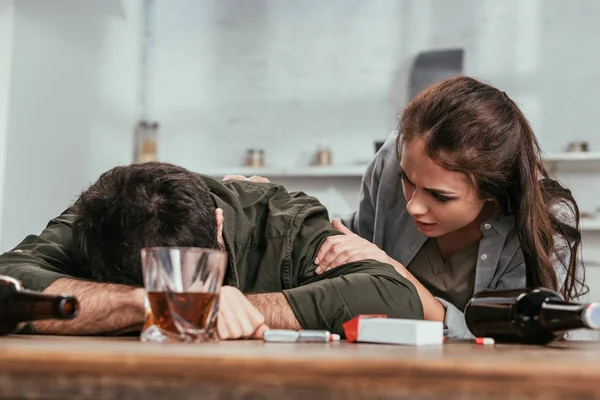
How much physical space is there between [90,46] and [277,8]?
114cm

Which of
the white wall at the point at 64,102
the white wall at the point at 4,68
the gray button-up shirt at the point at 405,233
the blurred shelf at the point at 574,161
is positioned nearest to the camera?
the gray button-up shirt at the point at 405,233

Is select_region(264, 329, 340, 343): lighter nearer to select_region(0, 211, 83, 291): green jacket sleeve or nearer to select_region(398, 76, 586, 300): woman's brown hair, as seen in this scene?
select_region(0, 211, 83, 291): green jacket sleeve

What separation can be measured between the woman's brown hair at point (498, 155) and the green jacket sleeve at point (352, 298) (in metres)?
0.49

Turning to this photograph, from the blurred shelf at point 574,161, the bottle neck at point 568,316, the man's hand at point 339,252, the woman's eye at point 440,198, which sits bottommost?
the bottle neck at point 568,316

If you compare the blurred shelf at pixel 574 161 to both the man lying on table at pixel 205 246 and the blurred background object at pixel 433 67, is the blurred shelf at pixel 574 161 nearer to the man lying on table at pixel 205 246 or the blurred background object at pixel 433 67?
the blurred background object at pixel 433 67

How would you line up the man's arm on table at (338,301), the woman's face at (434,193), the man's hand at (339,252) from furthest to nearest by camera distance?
1. the woman's face at (434,193)
2. the man's hand at (339,252)
3. the man's arm on table at (338,301)

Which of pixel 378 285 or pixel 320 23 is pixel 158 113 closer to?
pixel 320 23

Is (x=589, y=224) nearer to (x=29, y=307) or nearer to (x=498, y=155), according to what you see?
(x=498, y=155)

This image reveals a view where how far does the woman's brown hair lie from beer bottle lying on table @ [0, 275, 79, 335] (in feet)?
3.65

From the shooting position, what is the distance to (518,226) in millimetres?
1909

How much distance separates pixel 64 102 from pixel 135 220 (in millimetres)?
3024

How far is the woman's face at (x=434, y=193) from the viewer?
1.85 meters

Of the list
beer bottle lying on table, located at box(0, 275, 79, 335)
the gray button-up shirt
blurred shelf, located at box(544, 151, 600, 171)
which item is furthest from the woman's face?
blurred shelf, located at box(544, 151, 600, 171)

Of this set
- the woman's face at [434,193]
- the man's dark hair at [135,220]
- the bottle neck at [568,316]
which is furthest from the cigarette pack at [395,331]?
the woman's face at [434,193]
